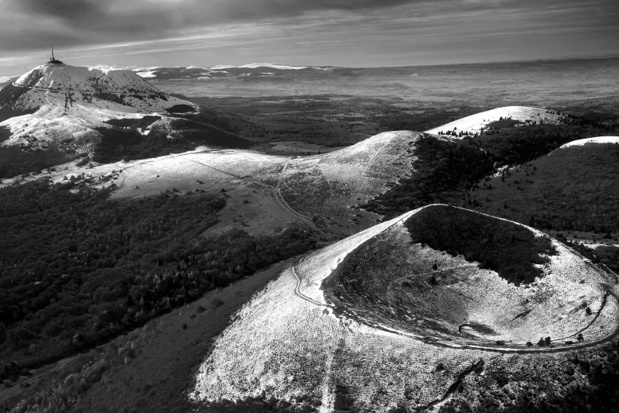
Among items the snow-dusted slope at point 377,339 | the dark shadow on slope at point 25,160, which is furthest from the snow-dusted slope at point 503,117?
the dark shadow on slope at point 25,160

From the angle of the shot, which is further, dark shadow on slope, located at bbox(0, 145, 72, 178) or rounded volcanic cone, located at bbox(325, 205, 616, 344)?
dark shadow on slope, located at bbox(0, 145, 72, 178)

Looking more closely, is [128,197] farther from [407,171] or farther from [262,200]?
[407,171]

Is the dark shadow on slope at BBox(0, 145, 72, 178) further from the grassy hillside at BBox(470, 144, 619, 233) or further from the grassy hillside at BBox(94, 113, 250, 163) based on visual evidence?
the grassy hillside at BBox(470, 144, 619, 233)

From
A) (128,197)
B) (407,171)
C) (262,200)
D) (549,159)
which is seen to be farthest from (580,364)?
(128,197)

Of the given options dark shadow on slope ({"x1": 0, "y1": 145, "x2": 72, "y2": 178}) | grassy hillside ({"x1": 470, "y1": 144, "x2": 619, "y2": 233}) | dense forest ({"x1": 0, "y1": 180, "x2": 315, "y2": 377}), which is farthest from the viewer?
dark shadow on slope ({"x1": 0, "y1": 145, "x2": 72, "y2": 178})

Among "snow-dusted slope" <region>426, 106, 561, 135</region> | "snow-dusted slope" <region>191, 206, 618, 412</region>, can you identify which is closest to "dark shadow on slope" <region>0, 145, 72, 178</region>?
"snow-dusted slope" <region>191, 206, 618, 412</region>

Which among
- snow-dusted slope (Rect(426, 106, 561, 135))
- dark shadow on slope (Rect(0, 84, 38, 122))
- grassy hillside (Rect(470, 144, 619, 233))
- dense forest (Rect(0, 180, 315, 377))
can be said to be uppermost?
dark shadow on slope (Rect(0, 84, 38, 122))

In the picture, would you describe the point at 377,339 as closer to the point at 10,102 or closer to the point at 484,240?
the point at 484,240
